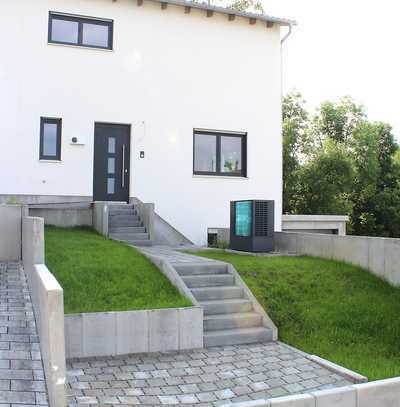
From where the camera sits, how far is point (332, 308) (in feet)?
25.8

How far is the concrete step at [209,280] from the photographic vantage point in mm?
8134

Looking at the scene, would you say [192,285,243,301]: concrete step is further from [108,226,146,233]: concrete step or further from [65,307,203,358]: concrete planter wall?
[108,226,146,233]: concrete step

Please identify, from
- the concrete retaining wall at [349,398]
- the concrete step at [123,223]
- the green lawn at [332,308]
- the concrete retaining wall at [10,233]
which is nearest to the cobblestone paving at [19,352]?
the concrete retaining wall at [10,233]

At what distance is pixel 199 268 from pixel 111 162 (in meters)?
6.83

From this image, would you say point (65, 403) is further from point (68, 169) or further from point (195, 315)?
point (68, 169)

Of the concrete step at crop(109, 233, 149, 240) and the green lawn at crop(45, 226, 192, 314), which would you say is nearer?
the green lawn at crop(45, 226, 192, 314)

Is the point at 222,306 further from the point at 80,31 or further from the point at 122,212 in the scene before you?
the point at 80,31

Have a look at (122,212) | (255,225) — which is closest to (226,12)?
(122,212)

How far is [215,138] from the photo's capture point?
1577cm

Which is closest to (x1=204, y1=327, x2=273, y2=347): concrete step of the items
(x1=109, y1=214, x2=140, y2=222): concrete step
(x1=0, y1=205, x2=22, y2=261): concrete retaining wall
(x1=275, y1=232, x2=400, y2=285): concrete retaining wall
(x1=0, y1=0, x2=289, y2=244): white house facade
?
(x1=275, y1=232, x2=400, y2=285): concrete retaining wall

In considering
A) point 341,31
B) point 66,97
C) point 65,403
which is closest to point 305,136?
point 341,31

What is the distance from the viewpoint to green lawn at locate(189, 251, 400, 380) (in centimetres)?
666

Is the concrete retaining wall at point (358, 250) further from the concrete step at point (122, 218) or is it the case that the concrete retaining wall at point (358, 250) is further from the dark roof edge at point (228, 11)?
the dark roof edge at point (228, 11)

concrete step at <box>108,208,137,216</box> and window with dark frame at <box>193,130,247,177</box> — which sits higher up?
window with dark frame at <box>193,130,247,177</box>
